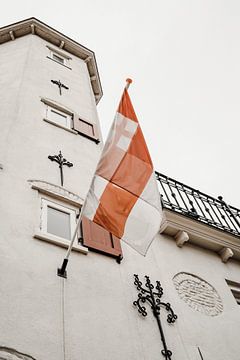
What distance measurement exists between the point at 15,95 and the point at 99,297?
21.6ft

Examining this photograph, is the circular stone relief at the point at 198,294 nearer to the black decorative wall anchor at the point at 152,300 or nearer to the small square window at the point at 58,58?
the black decorative wall anchor at the point at 152,300

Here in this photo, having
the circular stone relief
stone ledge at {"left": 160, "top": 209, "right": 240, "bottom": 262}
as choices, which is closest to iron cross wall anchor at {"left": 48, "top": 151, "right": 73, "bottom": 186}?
stone ledge at {"left": 160, "top": 209, "right": 240, "bottom": 262}

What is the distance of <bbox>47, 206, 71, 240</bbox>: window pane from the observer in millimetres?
6156

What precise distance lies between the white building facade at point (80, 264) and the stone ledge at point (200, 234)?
2cm

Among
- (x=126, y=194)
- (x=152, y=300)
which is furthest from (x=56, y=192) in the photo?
(x=152, y=300)

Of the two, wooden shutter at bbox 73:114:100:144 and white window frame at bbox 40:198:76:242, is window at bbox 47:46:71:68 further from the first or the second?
white window frame at bbox 40:198:76:242

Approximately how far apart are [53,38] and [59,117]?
7801 mm

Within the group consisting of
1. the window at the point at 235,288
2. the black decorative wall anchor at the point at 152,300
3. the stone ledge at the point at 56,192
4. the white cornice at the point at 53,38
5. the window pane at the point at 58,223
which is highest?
the white cornice at the point at 53,38

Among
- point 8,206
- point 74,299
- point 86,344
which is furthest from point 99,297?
point 8,206

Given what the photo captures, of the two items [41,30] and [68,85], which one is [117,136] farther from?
[41,30]

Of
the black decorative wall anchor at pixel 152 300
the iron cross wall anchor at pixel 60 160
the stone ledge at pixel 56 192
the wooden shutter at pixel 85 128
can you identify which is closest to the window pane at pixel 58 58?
the wooden shutter at pixel 85 128

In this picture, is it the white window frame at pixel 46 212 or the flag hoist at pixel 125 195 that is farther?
the white window frame at pixel 46 212

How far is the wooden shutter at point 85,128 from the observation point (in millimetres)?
9881

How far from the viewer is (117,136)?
573 cm
